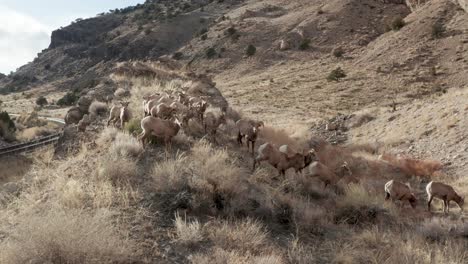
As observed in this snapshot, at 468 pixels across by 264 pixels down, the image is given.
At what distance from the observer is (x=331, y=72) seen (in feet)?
163

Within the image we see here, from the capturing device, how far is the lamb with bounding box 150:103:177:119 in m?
14.0

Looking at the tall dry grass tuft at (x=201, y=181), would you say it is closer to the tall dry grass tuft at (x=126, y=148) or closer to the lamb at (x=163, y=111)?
the tall dry grass tuft at (x=126, y=148)

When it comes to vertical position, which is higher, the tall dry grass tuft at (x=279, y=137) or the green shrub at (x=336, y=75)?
the green shrub at (x=336, y=75)

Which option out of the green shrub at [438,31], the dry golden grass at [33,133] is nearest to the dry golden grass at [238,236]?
the dry golden grass at [33,133]

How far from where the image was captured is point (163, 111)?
14.0 meters

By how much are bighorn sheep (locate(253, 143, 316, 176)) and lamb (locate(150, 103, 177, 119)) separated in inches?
108

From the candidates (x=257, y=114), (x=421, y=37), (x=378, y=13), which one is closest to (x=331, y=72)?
(x=421, y=37)

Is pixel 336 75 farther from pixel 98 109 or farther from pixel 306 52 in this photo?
pixel 98 109

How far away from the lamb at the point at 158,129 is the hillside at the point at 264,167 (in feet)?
0.18

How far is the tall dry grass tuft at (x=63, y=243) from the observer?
595 centimetres

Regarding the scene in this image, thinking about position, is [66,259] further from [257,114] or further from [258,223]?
[257,114]

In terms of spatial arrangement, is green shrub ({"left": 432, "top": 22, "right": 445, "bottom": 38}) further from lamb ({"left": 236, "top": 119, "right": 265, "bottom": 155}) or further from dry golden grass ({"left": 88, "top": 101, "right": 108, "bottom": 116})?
lamb ({"left": 236, "top": 119, "right": 265, "bottom": 155})

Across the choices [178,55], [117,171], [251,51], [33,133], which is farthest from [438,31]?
[117,171]

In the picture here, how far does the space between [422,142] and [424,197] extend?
821cm
